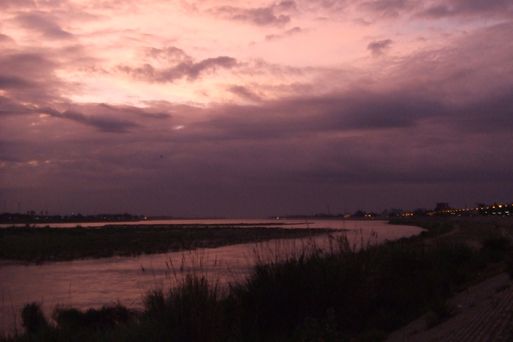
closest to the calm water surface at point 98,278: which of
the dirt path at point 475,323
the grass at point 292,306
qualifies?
the grass at point 292,306

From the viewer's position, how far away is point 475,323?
29.6 feet

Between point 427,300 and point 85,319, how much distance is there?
8050 millimetres

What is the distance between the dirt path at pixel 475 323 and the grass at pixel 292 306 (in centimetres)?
40

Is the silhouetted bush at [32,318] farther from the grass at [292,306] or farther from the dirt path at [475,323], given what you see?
the dirt path at [475,323]

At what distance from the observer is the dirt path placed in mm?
8170

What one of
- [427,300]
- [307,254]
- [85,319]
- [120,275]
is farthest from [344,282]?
[120,275]

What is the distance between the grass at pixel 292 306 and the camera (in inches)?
326

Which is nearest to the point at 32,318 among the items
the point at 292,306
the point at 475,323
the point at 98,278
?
the point at 292,306

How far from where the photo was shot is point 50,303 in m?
17.9

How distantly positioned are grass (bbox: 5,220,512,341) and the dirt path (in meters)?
0.40

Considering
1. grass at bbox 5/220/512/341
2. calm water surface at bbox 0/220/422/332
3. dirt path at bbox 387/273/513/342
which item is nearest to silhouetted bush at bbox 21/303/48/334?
grass at bbox 5/220/512/341

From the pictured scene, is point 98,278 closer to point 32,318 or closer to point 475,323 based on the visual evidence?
point 32,318

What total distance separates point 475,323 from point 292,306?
3.53 meters

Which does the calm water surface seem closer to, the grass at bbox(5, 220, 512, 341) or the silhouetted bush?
the silhouetted bush
